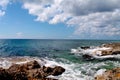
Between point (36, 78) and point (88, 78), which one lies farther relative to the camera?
point (88, 78)

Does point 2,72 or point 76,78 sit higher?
point 2,72

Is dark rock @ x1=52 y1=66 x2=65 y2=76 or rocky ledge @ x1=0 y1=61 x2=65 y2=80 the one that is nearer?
rocky ledge @ x1=0 y1=61 x2=65 y2=80

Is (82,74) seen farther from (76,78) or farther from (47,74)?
(47,74)

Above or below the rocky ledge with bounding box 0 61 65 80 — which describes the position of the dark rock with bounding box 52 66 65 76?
below

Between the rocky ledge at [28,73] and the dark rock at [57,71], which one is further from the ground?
the rocky ledge at [28,73]

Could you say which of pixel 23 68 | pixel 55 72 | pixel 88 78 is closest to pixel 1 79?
pixel 23 68

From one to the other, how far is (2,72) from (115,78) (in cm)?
1251

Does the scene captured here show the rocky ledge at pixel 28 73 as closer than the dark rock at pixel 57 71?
Yes

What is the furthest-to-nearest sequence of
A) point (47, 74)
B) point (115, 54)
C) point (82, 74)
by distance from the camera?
point (115, 54), point (82, 74), point (47, 74)

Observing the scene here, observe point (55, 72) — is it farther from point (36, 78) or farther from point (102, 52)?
point (102, 52)

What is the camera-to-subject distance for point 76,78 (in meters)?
28.2

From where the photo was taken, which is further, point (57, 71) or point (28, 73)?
point (57, 71)

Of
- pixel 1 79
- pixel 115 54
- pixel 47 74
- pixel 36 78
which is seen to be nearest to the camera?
pixel 1 79

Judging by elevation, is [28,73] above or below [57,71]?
above
